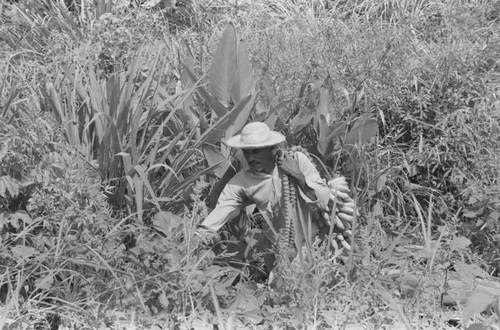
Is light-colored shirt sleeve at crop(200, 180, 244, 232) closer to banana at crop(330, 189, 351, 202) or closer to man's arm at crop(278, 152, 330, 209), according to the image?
man's arm at crop(278, 152, 330, 209)

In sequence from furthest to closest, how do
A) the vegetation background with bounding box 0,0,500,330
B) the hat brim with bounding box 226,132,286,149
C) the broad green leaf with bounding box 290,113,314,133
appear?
the broad green leaf with bounding box 290,113,314,133, the hat brim with bounding box 226,132,286,149, the vegetation background with bounding box 0,0,500,330

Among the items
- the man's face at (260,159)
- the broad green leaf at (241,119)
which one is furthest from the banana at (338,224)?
the broad green leaf at (241,119)

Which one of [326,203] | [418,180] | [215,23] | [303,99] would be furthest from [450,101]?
[215,23]

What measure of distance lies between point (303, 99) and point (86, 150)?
→ 4.59ft

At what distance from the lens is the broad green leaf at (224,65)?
16.1 ft

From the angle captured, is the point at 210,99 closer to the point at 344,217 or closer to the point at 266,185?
the point at 266,185

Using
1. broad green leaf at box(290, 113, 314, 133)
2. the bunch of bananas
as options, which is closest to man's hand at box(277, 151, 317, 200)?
the bunch of bananas

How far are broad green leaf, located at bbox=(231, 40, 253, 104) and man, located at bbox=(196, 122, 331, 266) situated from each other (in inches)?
26.2

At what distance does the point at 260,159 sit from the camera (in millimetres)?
4266

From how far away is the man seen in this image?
4.23 meters

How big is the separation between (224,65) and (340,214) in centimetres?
115

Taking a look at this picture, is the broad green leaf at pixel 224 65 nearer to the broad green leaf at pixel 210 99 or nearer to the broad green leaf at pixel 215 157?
the broad green leaf at pixel 210 99

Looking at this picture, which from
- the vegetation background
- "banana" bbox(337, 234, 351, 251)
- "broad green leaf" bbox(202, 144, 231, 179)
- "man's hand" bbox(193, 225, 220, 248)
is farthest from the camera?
"broad green leaf" bbox(202, 144, 231, 179)

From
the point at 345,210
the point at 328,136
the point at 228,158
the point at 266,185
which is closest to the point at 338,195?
the point at 345,210
